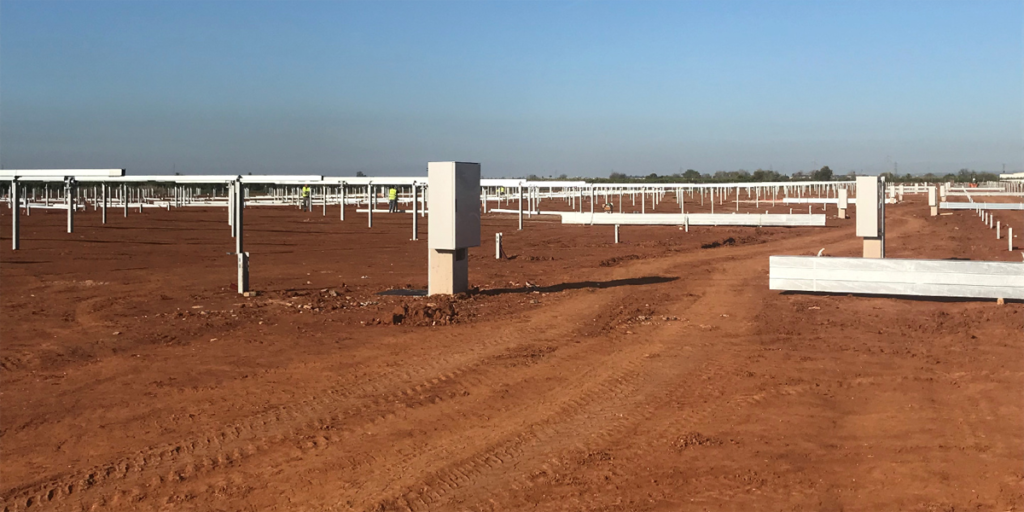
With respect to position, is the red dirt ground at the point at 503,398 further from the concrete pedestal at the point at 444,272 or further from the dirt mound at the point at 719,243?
the dirt mound at the point at 719,243

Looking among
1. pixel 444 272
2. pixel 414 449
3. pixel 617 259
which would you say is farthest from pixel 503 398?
pixel 617 259

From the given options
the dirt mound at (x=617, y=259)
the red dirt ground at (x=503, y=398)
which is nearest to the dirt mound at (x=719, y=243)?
the dirt mound at (x=617, y=259)

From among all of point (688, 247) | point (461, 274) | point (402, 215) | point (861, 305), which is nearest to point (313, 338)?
point (461, 274)

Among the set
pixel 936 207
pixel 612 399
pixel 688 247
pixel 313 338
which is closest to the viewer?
pixel 612 399

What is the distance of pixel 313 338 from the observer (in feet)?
34.7

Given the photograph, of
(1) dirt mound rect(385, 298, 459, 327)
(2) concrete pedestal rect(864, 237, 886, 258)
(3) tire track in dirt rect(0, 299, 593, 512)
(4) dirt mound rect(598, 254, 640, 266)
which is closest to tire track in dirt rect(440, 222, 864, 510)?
(3) tire track in dirt rect(0, 299, 593, 512)

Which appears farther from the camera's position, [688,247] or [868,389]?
[688,247]

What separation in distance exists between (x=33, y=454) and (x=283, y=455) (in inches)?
68.5

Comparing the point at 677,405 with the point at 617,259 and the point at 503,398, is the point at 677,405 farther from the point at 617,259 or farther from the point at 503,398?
the point at 617,259

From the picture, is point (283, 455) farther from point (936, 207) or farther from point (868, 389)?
point (936, 207)

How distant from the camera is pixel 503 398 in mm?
7742

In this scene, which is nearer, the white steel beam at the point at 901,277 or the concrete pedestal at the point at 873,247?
the white steel beam at the point at 901,277

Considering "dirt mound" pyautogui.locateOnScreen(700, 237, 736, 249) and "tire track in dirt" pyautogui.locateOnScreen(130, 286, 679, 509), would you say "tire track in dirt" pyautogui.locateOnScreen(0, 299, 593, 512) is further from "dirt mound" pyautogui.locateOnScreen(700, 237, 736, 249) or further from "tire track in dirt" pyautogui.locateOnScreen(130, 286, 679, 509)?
"dirt mound" pyautogui.locateOnScreen(700, 237, 736, 249)

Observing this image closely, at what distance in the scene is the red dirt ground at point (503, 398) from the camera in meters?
5.34
